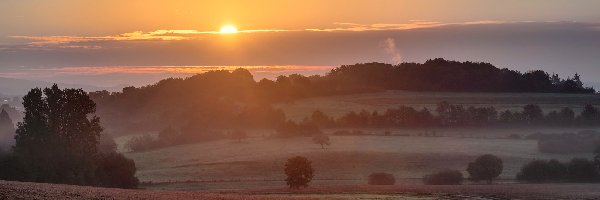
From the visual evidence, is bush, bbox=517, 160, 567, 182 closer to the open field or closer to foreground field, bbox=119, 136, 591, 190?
foreground field, bbox=119, 136, 591, 190

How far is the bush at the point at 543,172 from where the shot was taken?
98500 millimetres

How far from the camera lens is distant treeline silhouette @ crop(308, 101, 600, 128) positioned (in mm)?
151500

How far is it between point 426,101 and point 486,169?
246 feet

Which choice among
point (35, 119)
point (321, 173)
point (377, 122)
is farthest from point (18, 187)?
point (377, 122)

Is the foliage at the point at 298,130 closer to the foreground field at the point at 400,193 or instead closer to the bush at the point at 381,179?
the bush at the point at 381,179

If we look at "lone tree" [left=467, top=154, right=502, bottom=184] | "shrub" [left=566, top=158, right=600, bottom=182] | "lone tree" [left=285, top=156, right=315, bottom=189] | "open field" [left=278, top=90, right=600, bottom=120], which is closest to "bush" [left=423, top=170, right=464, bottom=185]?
"lone tree" [left=467, top=154, right=502, bottom=184]

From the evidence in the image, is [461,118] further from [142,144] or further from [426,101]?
[142,144]

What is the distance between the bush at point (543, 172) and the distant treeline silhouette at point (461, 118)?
50.3 m

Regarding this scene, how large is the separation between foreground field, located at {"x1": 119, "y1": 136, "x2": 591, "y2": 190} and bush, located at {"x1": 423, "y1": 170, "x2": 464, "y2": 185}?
221 cm

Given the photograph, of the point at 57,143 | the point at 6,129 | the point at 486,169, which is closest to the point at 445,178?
the point at 486,169

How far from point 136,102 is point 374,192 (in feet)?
428

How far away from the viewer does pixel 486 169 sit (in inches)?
3883

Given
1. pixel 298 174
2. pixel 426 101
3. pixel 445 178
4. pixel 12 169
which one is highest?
pixel 426 101

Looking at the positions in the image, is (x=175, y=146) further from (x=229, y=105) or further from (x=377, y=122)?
(x=377, y=122)
